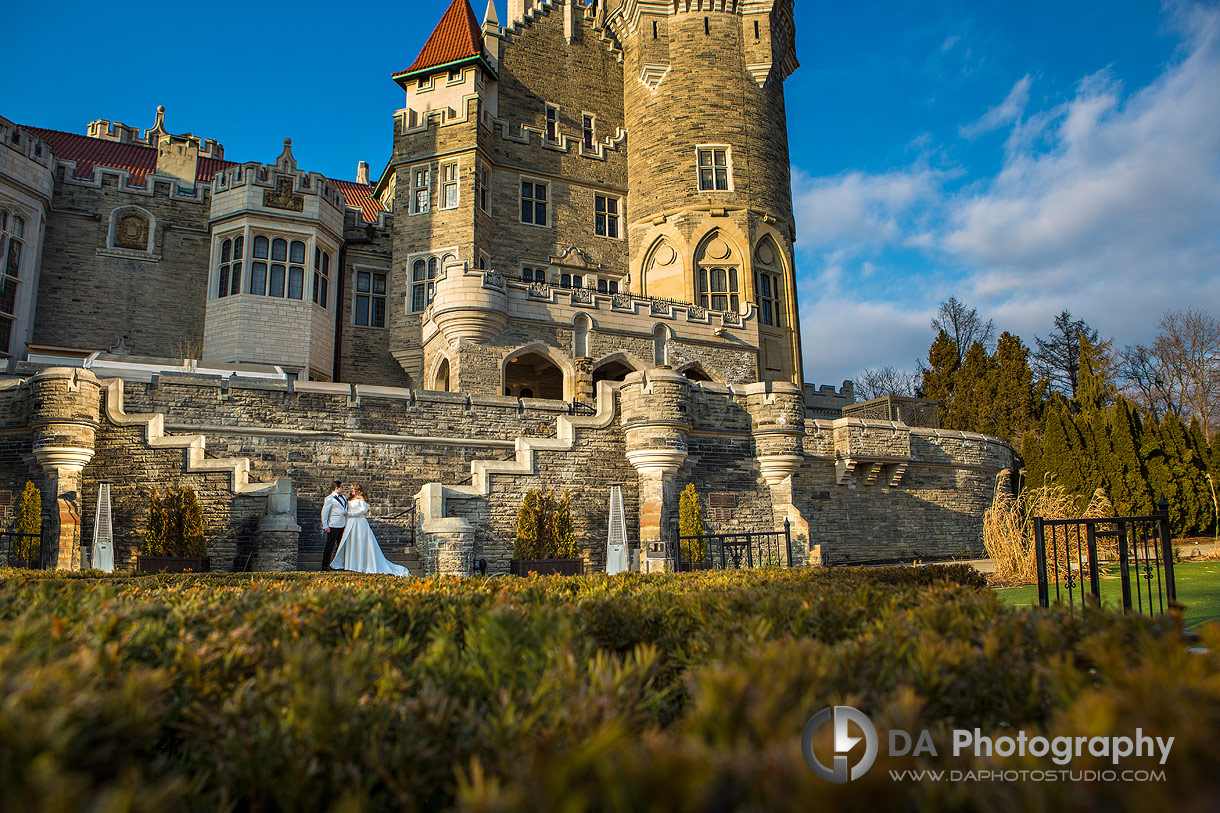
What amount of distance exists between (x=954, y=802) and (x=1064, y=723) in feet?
1.61

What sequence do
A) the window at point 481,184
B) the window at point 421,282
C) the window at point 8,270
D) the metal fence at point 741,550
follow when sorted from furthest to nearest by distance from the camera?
the window at point 481,184
the window at point 421,282
the window at point 8,270
the metal fence at point 741,550

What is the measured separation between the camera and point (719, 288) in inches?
1053

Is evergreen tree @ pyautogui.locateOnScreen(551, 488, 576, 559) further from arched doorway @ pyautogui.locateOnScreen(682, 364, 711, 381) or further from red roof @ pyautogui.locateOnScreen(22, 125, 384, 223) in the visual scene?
red roof @ pyautogui.locateOnScreen(22, 125, 384, 223)

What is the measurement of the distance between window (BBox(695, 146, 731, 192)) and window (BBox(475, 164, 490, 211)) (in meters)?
7.45

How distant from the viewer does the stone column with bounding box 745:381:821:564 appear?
54.8 ft

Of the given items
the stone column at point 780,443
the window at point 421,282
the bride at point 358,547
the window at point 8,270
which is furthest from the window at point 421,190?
the bride at point 358,547

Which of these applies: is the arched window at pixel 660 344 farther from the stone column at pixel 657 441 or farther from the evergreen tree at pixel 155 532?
the evergreen tree at pixel 155 532

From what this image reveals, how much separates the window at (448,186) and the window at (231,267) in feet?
20.8

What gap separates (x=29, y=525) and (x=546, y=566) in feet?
27.1

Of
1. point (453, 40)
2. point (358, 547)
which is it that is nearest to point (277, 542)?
point (358, 547)

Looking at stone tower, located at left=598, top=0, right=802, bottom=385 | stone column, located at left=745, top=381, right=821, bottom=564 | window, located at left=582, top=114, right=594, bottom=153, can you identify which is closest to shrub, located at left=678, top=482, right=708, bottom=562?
stone column, located at left=745, top=381, right=821, bottom=564

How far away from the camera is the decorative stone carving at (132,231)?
2394 cm

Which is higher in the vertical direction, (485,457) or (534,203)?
(534,203)

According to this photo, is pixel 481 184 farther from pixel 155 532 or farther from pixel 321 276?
pixel 155 532
